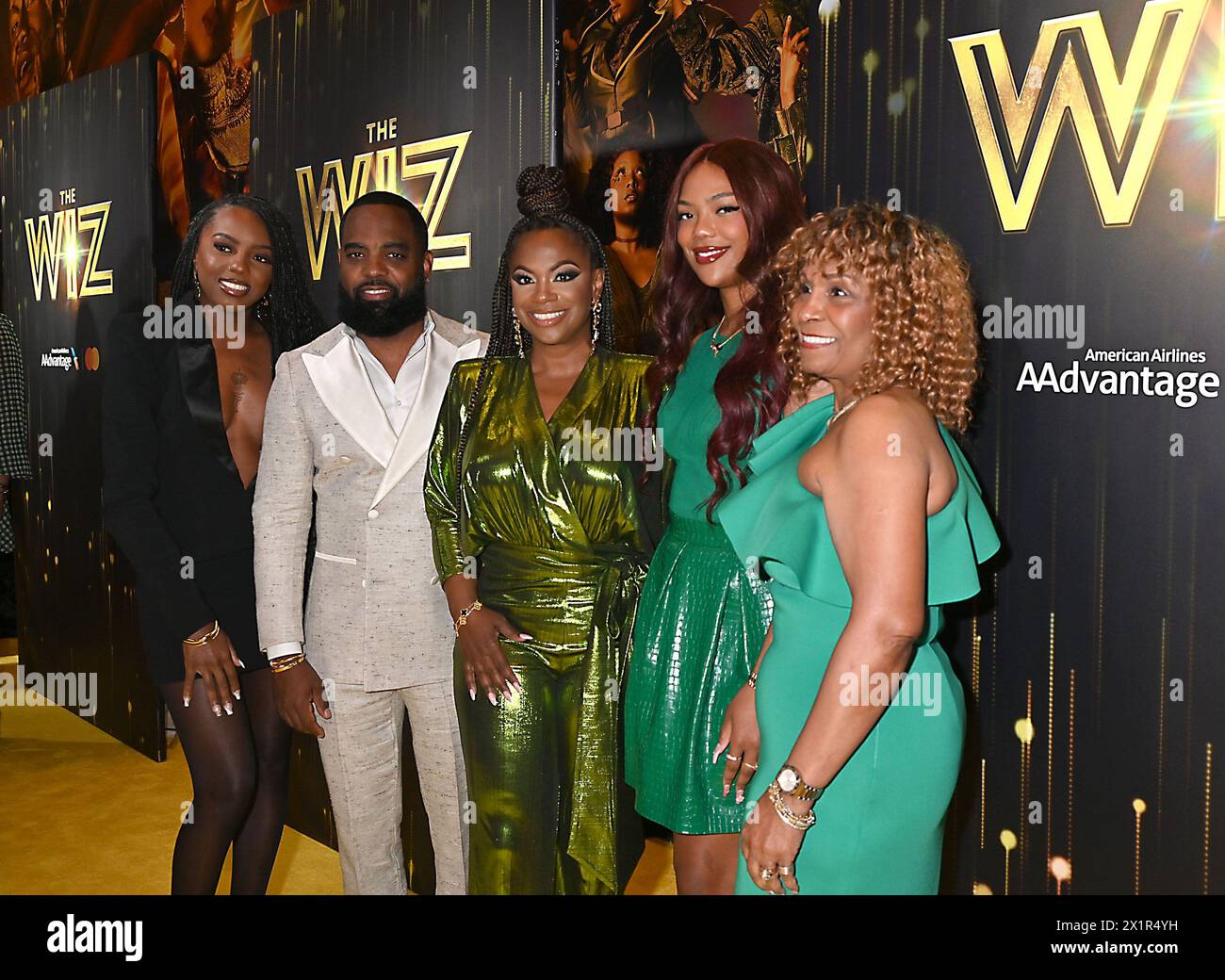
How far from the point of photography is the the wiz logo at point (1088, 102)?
2150 millimetres

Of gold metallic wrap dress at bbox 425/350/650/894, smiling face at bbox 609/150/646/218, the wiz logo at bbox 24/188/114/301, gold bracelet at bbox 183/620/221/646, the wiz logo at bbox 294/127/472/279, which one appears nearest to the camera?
gold metallic wrap dress at bbox 425/350/650/894

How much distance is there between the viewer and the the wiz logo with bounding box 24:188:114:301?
15.7ft

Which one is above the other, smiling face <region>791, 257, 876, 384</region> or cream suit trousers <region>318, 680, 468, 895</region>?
smiling face <region>791, 257, 876, 384</region>

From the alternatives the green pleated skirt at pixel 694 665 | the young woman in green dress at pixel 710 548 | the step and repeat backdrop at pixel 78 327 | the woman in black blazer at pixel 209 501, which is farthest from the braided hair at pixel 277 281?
the step and repeat backdrop at pixel 78 327

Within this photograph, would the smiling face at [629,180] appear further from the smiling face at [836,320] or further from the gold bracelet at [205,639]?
the smiling face at [836,320]

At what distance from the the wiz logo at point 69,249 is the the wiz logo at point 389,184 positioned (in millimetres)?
1400

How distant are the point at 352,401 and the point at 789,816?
4.70 ft

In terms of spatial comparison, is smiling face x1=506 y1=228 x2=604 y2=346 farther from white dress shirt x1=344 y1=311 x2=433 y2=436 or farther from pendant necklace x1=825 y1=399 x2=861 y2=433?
pendant necklace x1=825 y1=399 x2=861 y2=433

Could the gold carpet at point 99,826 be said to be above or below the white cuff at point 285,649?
below

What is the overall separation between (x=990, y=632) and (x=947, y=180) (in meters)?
0.98

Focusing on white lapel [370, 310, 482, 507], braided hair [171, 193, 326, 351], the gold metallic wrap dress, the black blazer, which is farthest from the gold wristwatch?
braided hair [171, 193, 326, 351]

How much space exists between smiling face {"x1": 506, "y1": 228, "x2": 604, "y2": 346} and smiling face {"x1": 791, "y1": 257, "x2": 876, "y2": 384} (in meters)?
0.68

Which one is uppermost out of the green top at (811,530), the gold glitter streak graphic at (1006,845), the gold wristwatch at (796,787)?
the green top at (811,530)

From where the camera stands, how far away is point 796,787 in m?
1.67
